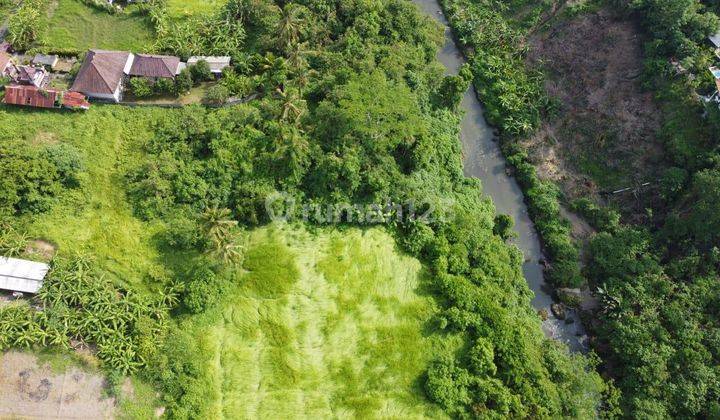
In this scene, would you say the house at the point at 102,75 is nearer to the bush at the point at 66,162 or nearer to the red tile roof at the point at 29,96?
the red tile roof at the point at 29,96

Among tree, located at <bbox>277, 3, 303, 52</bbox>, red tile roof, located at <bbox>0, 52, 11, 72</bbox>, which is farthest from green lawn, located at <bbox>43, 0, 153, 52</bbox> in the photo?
tree, located at <bbox>277, 3, 303, 52</bbox>

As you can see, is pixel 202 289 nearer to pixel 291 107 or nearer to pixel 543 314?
pixel 291 107

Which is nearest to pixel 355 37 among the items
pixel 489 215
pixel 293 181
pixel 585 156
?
pixel 293 181

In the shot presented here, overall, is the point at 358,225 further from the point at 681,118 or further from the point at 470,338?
the point at 681,118

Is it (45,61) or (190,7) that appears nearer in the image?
(45,61)

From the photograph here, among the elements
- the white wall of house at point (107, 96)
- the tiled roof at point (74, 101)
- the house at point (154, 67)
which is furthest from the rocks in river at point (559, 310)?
the tiled roof at point (74, 101)

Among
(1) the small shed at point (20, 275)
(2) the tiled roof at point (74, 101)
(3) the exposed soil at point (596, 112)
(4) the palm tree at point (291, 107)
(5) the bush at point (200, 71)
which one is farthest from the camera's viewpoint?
(5) the bush at point (200, 71)

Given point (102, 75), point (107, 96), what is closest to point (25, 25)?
point (102, 75)
